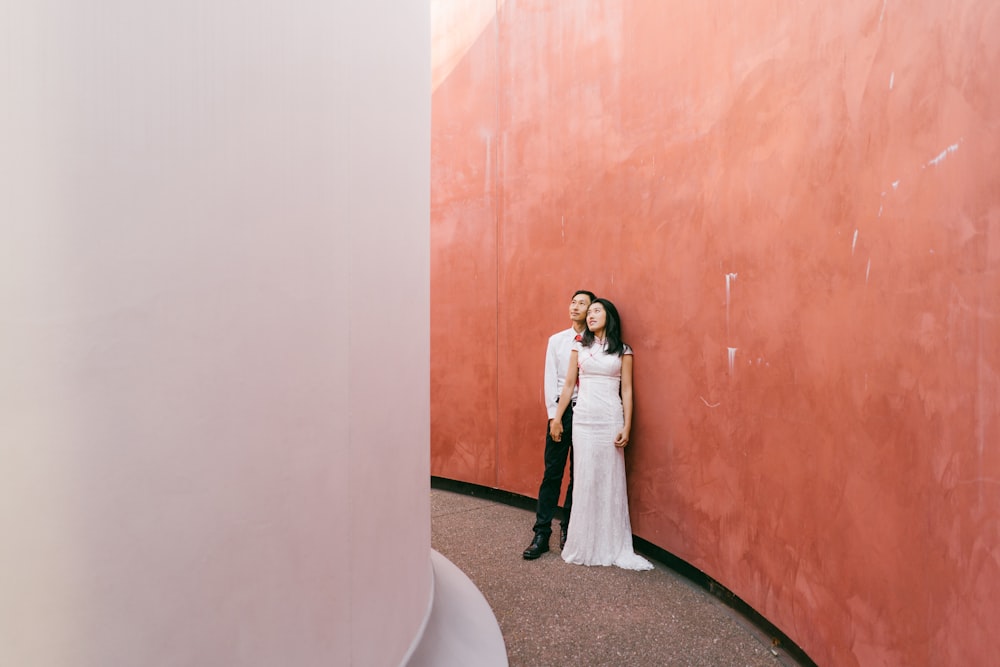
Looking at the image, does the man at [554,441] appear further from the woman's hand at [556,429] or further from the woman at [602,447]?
the woman at [602,447]

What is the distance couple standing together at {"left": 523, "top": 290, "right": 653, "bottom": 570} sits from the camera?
3469mm

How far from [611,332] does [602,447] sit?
2.20ft

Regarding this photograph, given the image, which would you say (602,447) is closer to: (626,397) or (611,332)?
(626,397)

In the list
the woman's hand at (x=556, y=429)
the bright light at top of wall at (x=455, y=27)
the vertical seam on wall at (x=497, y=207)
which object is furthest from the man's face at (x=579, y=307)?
the bright light at top of wall at (x=455, y=27)

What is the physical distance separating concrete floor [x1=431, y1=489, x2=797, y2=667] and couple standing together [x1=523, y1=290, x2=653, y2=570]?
5.1 inches

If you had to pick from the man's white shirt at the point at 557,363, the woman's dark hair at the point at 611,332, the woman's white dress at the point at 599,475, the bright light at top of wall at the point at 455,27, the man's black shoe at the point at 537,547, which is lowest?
the man's black shoe at the point at 537,547

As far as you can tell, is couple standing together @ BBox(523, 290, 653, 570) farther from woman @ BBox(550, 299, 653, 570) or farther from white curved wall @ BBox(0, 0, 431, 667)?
white curved wall @ BBox(0, 0, 431, 667)

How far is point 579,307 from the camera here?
3.83m

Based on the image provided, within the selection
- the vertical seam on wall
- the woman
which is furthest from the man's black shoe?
the vertical seam on wall

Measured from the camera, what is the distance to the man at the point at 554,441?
3686mm

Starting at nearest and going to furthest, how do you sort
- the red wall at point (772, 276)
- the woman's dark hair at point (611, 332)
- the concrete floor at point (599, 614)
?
1. the red wall at point (772, 276)
2. the concrete floor at point (599, 614)
3. the woman's dark hair at point (611, 332)

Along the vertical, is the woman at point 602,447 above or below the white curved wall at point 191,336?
below

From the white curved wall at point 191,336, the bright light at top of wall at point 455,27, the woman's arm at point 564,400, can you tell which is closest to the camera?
the white curved wall at point 191,336

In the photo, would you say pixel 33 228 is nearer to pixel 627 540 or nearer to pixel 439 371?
pixel 627 540
